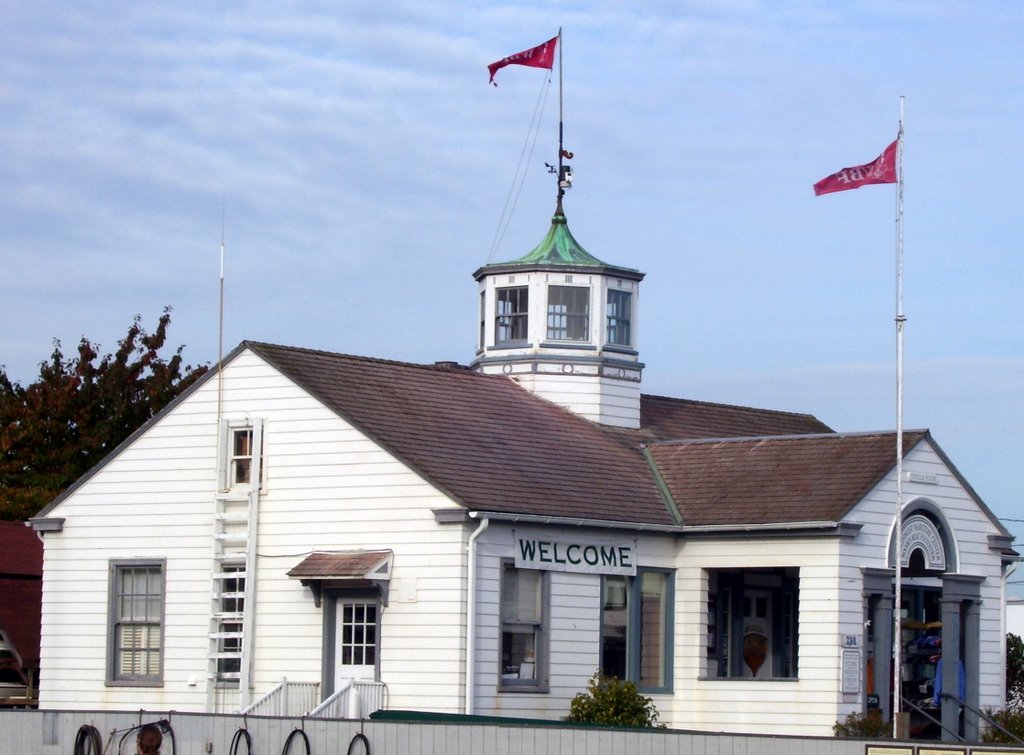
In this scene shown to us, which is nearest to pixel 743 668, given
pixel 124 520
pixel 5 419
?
pixel 124 520

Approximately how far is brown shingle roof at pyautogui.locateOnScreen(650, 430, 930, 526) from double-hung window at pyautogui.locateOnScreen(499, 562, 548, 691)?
324cm

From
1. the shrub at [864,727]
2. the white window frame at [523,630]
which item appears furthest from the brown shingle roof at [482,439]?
the shrub at [864,727]

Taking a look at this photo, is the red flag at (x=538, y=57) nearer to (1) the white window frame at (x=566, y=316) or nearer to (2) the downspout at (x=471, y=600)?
(1) the white window frame at (x=566, y=316)

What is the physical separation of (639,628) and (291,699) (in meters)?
5.55

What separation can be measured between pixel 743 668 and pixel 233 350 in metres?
9.77

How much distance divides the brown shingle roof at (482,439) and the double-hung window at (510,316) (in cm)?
158

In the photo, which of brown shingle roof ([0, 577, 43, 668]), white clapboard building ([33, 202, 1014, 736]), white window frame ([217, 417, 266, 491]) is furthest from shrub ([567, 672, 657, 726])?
brown shingle roof ([0, 577, 43, 668])

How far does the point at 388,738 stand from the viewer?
75.9 ft

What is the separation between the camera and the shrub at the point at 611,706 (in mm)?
28938

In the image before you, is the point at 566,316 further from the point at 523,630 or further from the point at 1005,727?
the point at 1005,727

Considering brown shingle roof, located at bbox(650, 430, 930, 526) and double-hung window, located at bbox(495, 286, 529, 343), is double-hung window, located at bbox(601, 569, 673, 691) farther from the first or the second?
double-hung window, located at bbox(495, 286, 529, 343)

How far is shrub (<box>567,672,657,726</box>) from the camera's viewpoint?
94.9 ft

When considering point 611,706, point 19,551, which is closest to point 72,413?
point 19,551

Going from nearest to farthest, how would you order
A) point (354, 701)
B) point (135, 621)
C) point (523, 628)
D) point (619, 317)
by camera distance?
point (354, 701), point (523, 628), point (135, 621), point (619, 317)
